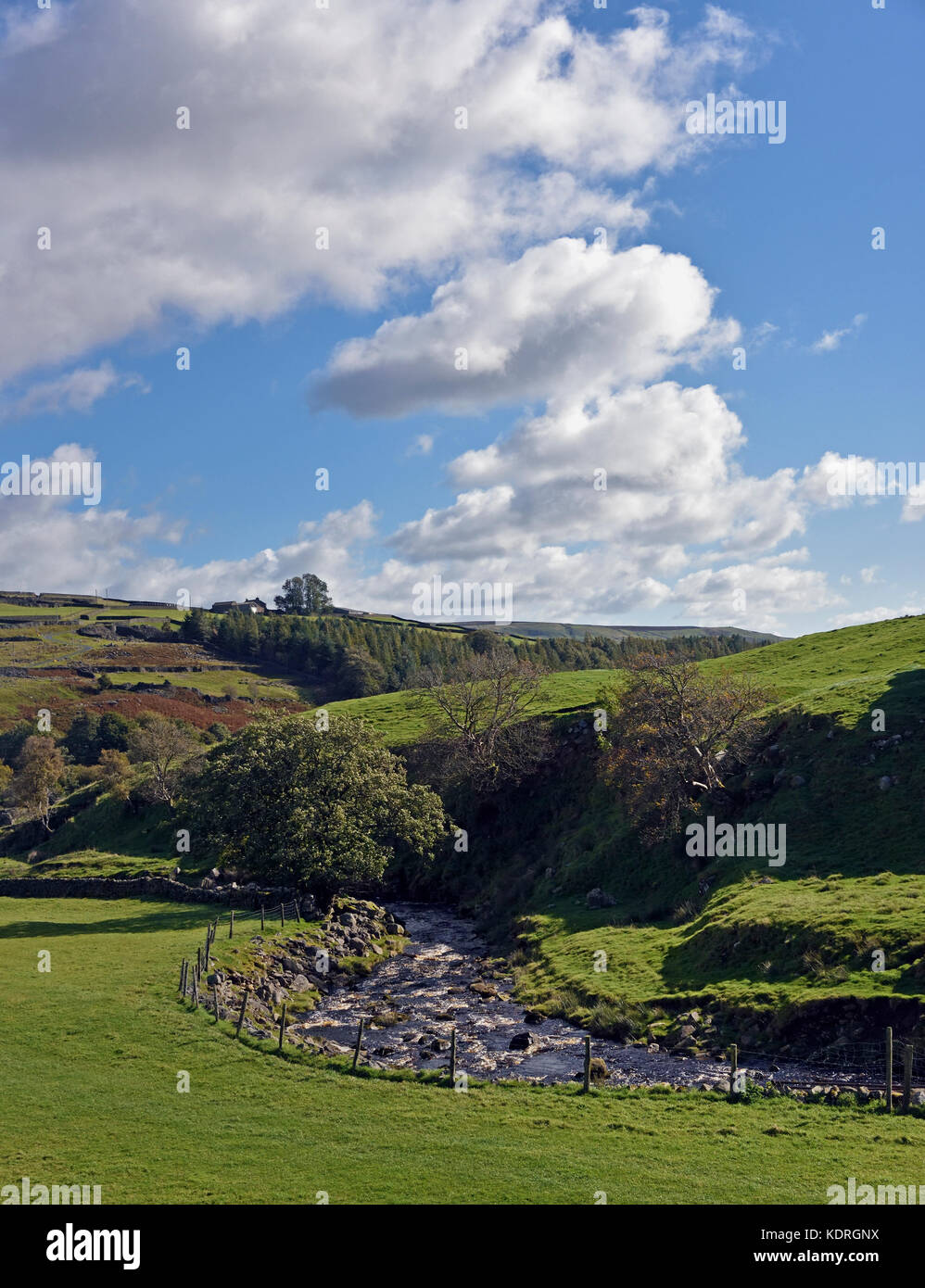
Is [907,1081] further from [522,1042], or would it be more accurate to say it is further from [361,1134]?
[361,1134]

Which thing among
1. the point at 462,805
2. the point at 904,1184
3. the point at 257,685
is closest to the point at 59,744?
the point at 257,685

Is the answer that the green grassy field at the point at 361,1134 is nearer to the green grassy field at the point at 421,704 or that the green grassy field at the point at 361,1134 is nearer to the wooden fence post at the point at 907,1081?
the wooden fence post at the point at 907,1081

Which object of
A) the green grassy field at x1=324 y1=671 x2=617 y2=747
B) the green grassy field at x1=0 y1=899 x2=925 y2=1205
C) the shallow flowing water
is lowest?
the shallow flowing water

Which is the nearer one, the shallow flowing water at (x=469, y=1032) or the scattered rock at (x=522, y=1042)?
the shallow flowing water at (x=469, y=1032)

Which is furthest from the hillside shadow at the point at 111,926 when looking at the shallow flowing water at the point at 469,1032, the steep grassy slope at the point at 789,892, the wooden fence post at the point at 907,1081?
the wooden fence post at the point at 907,1081

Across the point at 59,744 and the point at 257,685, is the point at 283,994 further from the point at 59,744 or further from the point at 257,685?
the point at 257,685

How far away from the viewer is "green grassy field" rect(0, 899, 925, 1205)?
18.6m

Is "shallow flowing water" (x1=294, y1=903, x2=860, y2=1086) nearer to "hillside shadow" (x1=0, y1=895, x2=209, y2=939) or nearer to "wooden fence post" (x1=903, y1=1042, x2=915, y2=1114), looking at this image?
"wooden fence post" (x1=903, y1=1042, x2=915, y2=1114)

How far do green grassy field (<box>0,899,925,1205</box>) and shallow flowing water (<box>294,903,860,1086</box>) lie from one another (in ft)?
11.9

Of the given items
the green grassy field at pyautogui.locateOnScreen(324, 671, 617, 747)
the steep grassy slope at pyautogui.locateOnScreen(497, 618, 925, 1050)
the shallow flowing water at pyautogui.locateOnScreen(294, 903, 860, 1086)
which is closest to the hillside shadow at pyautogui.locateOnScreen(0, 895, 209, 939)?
the shallow flowing water at pyautogui.locateOnScreen(294, 903, 860, 1086)

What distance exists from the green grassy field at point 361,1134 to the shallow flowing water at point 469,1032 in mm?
3628

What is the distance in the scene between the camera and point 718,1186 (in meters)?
18.6

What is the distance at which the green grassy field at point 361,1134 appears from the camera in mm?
18578

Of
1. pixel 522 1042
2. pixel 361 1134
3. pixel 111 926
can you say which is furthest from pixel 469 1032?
pixel 111 926
